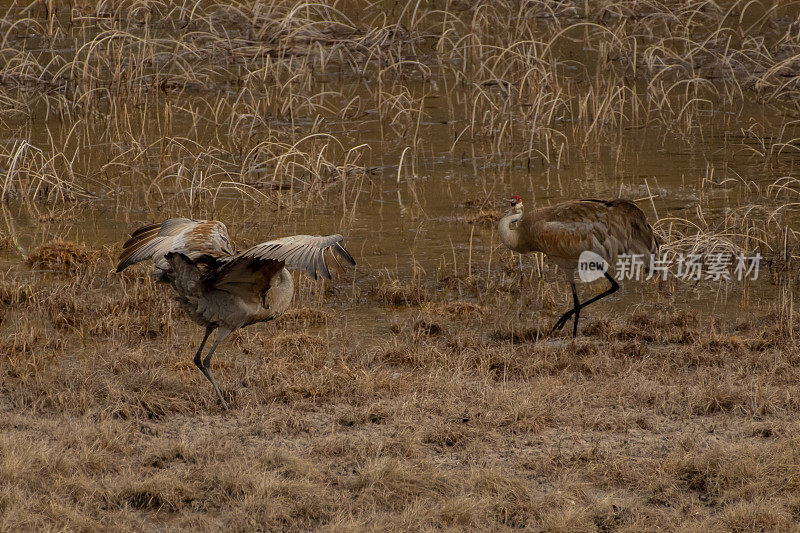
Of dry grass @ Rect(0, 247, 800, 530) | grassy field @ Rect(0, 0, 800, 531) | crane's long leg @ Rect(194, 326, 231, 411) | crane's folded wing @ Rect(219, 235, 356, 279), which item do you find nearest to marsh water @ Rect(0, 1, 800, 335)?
grassy field @ Rect(0, 0, 800, 531)

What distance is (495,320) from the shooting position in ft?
24.7

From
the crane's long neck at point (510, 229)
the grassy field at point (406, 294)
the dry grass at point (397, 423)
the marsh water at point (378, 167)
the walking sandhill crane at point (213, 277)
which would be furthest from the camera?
the marsh water at point (378, 167)

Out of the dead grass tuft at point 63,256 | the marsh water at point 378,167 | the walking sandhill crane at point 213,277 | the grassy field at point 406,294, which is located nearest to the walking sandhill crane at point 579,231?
the grassy field at point 406,294

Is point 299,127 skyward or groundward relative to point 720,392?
skyward

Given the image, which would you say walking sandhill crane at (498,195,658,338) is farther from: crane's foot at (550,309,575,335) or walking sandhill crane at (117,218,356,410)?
walking sandhill crane at (117,218,356,410)

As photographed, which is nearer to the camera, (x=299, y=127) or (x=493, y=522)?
(x=493, y=522)

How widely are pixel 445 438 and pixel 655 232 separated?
11.9 ft

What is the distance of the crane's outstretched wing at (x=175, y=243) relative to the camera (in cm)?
588

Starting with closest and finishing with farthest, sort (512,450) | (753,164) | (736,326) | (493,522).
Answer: (493,522) → (512,450) → (736,326) → (753,164)

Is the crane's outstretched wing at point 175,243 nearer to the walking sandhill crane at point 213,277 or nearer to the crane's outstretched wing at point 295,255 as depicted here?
the walking sandhill crane at point 213,277

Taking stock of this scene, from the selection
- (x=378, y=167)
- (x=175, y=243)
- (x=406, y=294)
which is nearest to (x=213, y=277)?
(x=175, y=243)

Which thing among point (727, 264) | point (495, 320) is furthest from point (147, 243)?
point (727, 264)

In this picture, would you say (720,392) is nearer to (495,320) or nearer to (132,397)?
(495,320)

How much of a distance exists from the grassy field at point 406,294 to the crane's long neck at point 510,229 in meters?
0.53
